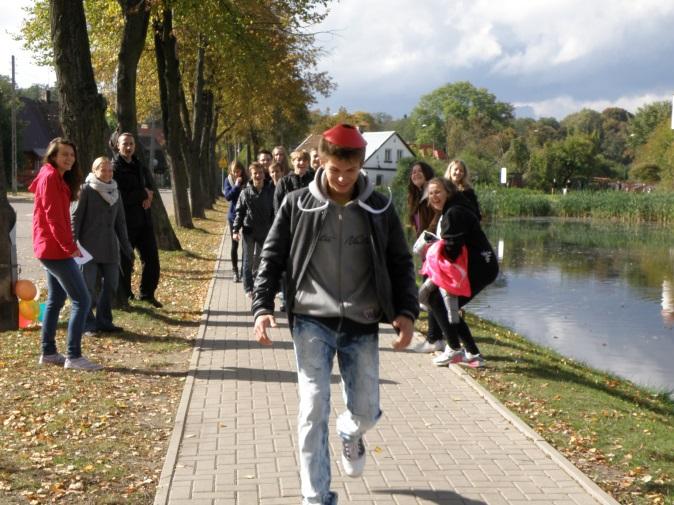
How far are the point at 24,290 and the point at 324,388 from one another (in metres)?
6.66

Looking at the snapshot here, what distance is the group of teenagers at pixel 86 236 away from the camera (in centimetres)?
812

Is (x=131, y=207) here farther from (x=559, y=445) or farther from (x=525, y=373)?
(x=559, y=445)

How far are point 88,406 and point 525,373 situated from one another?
4.25 metres

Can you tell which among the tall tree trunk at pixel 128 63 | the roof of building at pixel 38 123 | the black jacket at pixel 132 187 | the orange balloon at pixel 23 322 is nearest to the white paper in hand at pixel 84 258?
the orange balloon at pixel 23 322

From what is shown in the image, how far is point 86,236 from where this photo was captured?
31.1 ft

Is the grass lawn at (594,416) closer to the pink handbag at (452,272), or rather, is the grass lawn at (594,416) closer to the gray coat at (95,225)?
the pink handbag at (452,272)

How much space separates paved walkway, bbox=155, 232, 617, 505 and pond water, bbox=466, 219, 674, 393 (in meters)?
4.92

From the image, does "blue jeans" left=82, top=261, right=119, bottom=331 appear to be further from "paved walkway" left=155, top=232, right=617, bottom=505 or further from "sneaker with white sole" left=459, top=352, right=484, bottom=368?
"sneaker with white sole" left=459, top=352, right=484, bottom=368

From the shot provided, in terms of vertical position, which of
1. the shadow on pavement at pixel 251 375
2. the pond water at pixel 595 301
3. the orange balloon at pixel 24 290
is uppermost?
the orange balloon at pixel 24 290

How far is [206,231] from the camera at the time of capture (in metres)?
29.4

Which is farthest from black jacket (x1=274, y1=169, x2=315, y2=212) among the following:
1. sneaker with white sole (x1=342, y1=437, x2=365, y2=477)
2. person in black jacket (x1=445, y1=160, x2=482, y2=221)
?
sneaker with white sole (x1=342, y1=437, x2=365, y2=477)

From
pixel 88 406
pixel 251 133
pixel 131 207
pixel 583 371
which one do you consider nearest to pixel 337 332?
pixel 88 406

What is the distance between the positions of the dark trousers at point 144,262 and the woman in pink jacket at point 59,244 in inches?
117

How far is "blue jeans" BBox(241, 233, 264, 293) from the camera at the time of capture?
12625mm
